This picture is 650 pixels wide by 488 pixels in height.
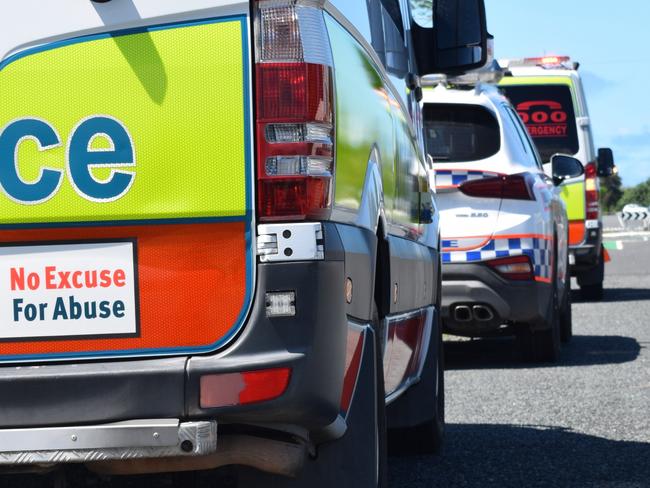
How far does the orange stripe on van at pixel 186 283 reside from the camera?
3535 millimetres

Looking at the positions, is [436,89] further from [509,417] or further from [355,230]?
[355,230]

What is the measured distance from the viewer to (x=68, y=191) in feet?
11.6

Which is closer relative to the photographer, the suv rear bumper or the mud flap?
the mud flap

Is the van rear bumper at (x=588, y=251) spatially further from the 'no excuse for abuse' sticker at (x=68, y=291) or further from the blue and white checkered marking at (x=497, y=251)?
the 'no excuse for abuse' sticker at (x=68, y=291)

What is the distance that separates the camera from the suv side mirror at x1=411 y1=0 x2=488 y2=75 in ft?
18.8

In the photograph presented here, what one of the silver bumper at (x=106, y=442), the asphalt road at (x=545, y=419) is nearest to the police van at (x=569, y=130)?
the asphalt road at (x=545, y=419)

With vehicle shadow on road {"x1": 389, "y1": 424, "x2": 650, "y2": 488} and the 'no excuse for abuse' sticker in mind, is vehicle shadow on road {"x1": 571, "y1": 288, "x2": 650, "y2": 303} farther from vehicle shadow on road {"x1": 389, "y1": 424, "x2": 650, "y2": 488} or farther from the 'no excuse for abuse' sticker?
the 'no excuse for abuse' sticker

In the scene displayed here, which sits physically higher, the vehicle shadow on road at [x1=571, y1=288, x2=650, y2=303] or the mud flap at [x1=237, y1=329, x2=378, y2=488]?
the mud flap at [x1=237, y1=329, x2=378, y2=488]

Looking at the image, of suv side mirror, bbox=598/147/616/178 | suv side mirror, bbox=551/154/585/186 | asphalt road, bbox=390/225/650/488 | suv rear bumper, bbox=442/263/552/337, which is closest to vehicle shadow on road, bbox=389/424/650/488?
asphalt road, bbox=390/225/650/488

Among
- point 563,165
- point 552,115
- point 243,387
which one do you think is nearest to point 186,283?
point 243,387

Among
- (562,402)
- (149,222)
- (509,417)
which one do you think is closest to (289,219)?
(149,222)

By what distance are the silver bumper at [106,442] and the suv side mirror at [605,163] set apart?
543 inches

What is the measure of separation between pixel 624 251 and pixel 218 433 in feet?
103

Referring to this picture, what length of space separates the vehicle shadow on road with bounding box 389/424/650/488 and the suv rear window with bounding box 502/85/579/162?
31.4 ft
